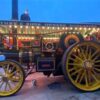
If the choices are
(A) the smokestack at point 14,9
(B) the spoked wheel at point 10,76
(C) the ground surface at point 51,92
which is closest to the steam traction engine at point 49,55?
(B) the spoked wheel at point 10,76

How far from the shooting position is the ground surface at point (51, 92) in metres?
3.64

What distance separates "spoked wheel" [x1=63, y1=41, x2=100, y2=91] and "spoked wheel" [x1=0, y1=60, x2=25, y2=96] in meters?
0.79

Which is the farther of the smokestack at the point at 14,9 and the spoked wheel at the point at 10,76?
the smokestack at the point at 14,9

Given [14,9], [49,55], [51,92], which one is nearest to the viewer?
[51,92]

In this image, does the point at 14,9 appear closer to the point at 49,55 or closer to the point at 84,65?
the point at 49,55

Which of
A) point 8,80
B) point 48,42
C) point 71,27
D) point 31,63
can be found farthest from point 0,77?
point 71,27

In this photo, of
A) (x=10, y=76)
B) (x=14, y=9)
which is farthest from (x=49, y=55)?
(x=14, y=9)

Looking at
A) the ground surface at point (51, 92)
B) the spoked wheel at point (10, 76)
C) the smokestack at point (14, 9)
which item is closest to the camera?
the ground surface at point (51, 92)

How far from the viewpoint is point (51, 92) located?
3.95 meters

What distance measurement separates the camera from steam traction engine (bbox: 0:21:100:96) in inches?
151

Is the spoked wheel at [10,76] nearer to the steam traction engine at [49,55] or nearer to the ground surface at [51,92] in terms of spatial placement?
the steam traction engine at [49,55]

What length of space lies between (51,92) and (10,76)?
2.37ft

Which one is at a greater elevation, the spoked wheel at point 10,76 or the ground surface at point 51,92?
the spoked wheel at point 10,76

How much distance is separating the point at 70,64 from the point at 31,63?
710 mm
